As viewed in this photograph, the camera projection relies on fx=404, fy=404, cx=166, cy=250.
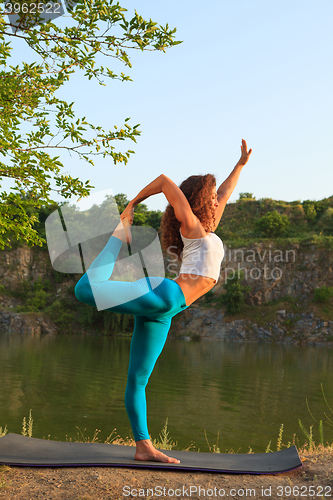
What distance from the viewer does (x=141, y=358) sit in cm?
294

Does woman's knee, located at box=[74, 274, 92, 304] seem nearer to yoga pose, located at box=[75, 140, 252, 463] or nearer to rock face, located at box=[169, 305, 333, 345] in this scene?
yoga pose, located at box=[75, 140, 252, 463]

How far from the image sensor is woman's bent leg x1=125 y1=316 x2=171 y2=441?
2.87m

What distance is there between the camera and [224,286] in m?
42.3

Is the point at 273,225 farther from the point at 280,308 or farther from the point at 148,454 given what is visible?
the point at 148,454

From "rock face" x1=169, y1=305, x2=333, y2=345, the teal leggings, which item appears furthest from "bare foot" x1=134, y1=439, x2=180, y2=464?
"rock face" x1=169, y1=305, x2=333, y2=345

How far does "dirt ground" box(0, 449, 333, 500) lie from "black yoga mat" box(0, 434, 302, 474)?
0.05 meters

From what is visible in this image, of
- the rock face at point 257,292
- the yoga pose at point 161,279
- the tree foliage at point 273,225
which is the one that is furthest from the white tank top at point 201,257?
the tree foliage at point 273,225

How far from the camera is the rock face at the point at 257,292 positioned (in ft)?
130

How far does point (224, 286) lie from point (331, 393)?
25114mm

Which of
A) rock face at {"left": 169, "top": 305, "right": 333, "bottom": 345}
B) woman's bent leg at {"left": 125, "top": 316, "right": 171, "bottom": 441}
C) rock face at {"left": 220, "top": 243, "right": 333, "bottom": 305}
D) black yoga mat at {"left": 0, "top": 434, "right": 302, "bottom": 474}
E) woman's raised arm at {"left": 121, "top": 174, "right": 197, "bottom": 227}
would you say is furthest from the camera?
rock face at {"left": 220, "top": 243, "right": 333, "bottom": 305}

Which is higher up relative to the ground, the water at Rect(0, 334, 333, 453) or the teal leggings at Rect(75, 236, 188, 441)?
the teal leggings at Rect(75, 236, 188, 441)

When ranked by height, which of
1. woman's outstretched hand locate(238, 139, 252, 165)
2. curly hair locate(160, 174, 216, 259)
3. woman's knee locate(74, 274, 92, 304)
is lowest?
woman's knee locate(74, 274, 92, 304)

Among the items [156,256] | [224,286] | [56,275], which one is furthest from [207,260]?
[56,275]

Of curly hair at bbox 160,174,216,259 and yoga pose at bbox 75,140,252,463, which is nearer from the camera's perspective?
yoga pose at bbox 75,140,252,463
